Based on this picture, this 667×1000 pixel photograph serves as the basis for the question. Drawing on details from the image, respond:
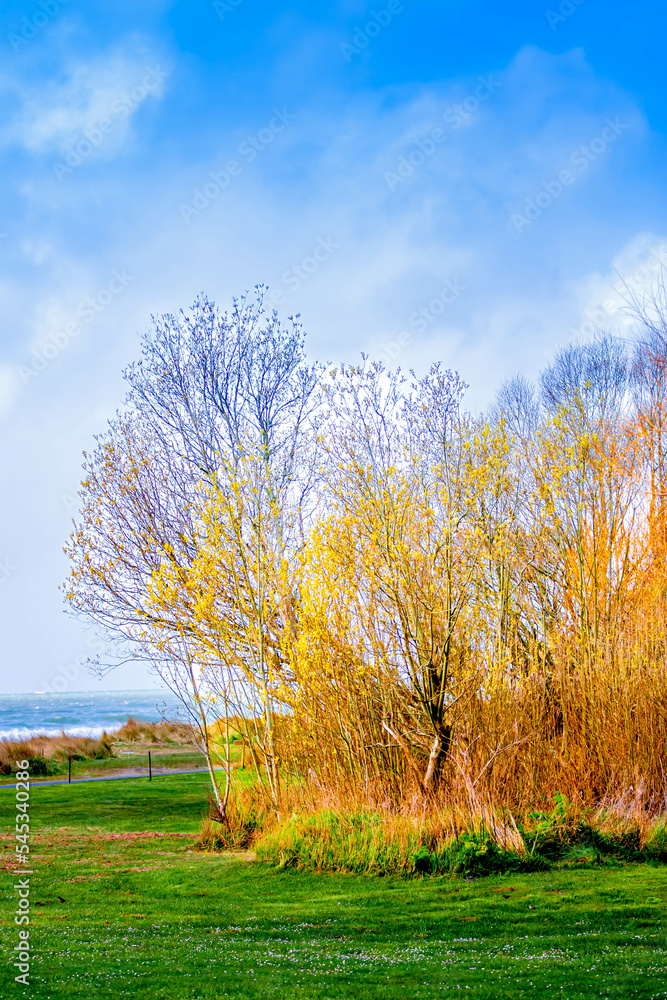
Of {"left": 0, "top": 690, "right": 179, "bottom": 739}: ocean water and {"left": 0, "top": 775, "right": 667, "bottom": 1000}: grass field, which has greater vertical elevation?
{"left": 0, "top": 775, "right": 667, "bottom": 1000}: grass field

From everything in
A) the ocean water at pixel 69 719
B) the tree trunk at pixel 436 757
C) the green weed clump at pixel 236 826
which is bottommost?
the ocean water at pixel 69 719

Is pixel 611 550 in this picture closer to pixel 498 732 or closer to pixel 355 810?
pixel 498 732

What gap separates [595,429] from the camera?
17766mm

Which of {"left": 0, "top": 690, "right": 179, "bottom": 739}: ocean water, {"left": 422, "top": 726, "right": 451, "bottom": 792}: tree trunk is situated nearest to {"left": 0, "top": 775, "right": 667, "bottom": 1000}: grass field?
{"left": 422, "top": 726, "right": 451, "bottom": 792}: tree trunk

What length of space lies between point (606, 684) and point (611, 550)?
12.5ft

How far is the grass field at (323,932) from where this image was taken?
5570 mm

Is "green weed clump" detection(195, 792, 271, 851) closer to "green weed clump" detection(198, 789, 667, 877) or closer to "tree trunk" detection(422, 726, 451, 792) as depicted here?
"green weed clump" detection(198, 789, 667, 877)

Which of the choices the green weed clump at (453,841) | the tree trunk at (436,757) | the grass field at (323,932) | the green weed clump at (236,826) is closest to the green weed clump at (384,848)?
the green weed clump at (453,841)

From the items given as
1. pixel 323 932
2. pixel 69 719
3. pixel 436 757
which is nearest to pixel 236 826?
pixel 436 757

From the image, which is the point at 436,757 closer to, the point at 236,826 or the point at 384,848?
the point at 384,848

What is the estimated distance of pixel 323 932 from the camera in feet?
24.3

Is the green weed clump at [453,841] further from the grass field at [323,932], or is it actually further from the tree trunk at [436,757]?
the tree trunk at [436,757]

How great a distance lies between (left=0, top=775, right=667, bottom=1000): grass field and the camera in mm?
5570

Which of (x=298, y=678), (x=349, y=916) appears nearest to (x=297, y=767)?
(x=298, y=678)
